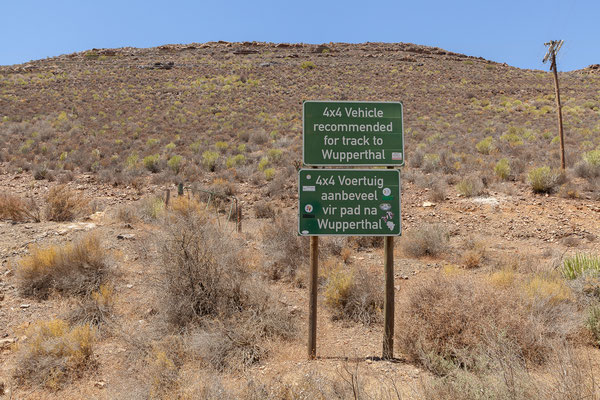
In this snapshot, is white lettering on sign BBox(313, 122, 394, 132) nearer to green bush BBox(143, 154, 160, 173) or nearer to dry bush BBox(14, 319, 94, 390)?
dry bush BBox(14, 319, 94, 390)

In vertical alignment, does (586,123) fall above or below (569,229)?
above

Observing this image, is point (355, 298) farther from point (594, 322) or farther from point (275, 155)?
point (275, 155)

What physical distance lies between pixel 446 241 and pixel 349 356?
16.5ft

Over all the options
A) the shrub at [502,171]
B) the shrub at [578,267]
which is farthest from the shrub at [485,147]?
the shrub at [578,267]

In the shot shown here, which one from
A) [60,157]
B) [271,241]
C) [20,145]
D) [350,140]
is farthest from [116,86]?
[350,140]

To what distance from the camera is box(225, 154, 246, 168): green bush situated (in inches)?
651

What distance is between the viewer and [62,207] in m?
9.22

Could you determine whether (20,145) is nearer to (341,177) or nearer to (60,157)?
(60,157)

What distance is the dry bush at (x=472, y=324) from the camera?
3.73m

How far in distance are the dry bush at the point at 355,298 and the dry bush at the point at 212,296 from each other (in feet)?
2.51

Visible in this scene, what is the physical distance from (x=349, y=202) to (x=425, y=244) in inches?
173

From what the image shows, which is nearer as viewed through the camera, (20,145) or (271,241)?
(271,241)

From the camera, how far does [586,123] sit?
2267cm

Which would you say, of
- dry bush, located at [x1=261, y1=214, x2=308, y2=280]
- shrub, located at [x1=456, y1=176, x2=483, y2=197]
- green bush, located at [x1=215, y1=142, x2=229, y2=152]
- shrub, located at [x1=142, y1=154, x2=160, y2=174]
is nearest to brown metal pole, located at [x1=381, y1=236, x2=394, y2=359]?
dry bush, located at [x1=261, y1=214, x2=308, y2=280]
